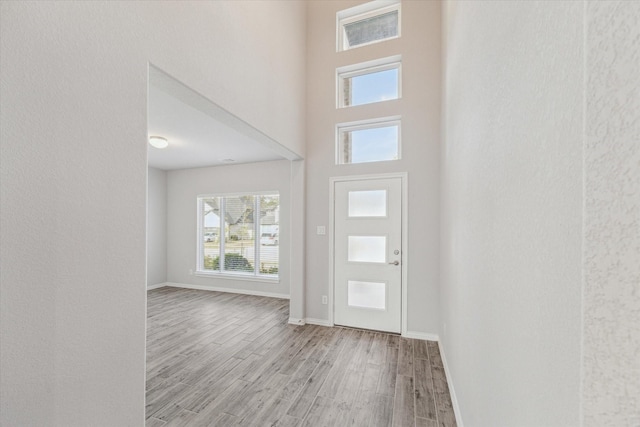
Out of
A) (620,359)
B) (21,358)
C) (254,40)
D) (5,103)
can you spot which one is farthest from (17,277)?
(254,40)

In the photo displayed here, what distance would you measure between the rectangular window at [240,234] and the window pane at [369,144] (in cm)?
210

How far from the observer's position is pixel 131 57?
53.0 inches

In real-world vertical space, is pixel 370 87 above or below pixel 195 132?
above

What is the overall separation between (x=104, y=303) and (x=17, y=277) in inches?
13.6

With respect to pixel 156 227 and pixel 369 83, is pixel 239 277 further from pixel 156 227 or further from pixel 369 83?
pixel 369 83

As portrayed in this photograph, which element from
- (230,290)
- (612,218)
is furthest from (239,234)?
(612,218)

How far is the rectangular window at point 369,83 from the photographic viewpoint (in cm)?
344

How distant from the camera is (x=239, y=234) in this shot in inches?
223

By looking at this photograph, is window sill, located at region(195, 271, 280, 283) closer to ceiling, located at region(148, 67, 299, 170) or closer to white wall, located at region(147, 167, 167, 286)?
white wall, located at region(147, 167, 167, 286)

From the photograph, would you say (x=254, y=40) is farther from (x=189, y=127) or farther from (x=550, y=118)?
(x=550, y=118)

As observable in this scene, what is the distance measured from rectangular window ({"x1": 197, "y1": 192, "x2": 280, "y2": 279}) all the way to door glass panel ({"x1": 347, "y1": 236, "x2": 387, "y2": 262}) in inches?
86.2

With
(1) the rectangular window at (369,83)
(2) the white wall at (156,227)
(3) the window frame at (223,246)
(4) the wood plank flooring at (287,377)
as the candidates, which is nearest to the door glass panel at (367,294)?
(4) the wood plank flooring at (287,377)

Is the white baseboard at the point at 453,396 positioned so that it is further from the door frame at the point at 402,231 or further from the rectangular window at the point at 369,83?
the rectangular window at the point at 369,83

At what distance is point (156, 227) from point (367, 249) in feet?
16.1
